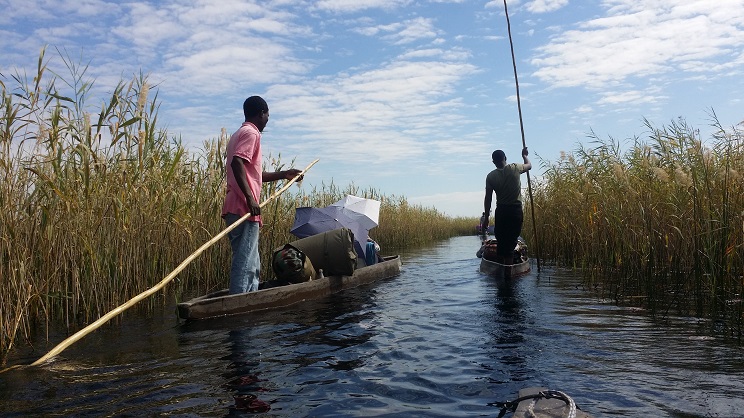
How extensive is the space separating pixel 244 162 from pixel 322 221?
3.31 metres

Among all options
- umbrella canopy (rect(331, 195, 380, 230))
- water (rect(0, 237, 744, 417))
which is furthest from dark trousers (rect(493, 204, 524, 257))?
water (rect(0, 237, 744, 417))

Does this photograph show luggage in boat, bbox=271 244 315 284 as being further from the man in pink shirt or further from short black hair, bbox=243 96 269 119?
short black hair, bbox=243 96 269 119

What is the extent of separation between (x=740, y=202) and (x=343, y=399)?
4.45 m

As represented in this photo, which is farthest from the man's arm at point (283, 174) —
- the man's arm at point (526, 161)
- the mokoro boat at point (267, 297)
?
the man's arm at point (526, 161)

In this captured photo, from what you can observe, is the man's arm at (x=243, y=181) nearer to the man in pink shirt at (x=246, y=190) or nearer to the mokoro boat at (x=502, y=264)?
the man in pink shirt at (x=246, y=190)

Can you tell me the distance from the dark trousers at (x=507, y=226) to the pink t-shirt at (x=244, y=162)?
181 inches

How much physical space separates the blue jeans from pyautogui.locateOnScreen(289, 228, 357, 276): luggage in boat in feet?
5.31

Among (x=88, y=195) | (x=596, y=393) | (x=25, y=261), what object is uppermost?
(x=88, y=195)

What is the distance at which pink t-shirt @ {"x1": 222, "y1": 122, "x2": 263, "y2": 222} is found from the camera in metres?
6.19

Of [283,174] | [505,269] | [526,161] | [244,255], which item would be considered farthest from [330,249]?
[526,161]

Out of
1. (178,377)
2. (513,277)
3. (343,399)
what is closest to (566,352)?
(343,399)

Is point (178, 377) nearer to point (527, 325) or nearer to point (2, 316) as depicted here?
point (2, 316)

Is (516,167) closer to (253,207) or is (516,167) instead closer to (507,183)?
(507,183)

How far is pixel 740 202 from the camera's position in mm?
5539
